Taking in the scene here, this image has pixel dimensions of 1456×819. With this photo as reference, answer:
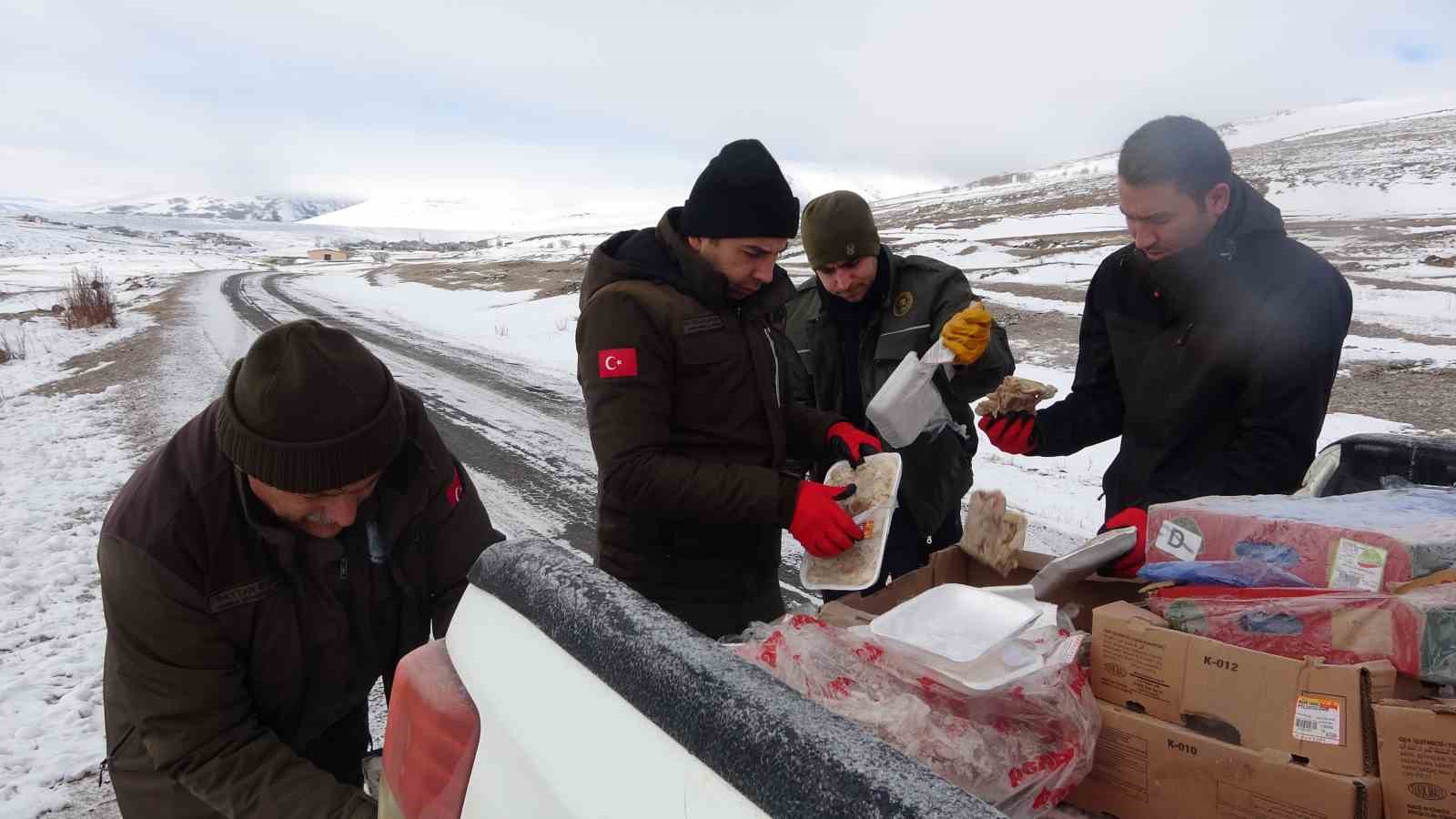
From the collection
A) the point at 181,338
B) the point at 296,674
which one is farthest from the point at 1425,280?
the point at 181,338

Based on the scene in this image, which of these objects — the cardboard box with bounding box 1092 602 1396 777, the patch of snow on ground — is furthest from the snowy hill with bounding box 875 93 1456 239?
the cardboard box with bounding box 1092 602 1396 777

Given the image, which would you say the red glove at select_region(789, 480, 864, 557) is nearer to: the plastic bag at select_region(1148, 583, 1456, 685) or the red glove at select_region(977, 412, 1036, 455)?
the plastic bag at select_region(1148, 583, 1456, 685)

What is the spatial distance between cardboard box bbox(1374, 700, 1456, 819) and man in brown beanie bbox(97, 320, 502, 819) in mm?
1591

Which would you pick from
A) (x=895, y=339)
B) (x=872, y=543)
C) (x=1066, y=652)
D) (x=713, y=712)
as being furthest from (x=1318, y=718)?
(x=895, y=339)

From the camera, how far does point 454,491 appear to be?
6.53ft

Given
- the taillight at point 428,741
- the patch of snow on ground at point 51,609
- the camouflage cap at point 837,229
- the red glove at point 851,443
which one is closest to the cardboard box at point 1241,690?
the taillight at point 428,741

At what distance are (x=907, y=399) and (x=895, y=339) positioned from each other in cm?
29

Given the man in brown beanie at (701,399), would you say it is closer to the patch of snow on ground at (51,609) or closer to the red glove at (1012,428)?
the red glove at (1012,428)

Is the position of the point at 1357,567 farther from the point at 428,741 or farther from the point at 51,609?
the point at 51,609

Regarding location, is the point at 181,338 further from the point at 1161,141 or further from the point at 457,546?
the point at 1161,141

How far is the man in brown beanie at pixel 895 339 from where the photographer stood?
277cm

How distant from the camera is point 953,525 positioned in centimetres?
325

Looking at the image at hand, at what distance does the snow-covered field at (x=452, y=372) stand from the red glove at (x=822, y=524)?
8.55ft

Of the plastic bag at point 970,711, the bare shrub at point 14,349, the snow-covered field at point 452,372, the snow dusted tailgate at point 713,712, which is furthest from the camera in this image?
the bare shrub at point 14,349
